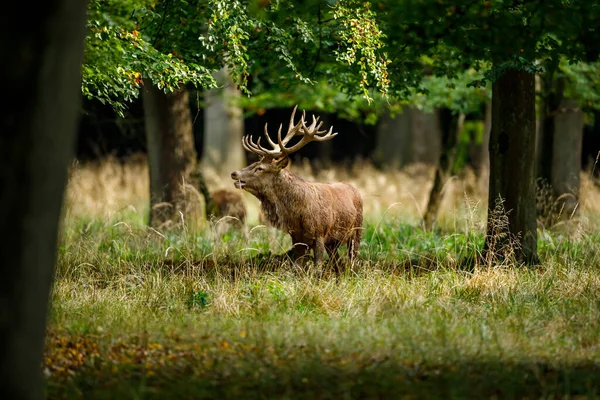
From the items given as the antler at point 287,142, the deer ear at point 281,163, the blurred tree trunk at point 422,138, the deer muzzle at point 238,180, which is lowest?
the deer muzzle at point 238,180

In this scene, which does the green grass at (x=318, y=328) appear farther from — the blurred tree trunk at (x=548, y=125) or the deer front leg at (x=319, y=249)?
the blurred tree trunk at (x=548, y=125)

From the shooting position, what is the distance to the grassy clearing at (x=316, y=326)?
19.4 ft

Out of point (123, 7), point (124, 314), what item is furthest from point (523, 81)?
point (124, 314)

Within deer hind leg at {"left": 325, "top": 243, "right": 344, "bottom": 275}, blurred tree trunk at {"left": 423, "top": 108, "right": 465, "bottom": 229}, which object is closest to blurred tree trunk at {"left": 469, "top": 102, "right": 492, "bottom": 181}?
blurred tree trunk at {"left": 423, "top": 108, "right": 465, "bottom": 229}

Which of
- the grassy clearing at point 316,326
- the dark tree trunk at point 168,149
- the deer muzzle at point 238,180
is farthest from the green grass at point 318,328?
the dark tree trunk at point 168,149

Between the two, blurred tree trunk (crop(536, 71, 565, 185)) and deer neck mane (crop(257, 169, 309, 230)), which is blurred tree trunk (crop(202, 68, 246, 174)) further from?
deer neck mane (crop(257, 169, 309, 230))

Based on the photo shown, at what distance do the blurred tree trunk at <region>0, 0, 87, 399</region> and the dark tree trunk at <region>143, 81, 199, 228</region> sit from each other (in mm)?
8044

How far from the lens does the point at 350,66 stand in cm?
1055

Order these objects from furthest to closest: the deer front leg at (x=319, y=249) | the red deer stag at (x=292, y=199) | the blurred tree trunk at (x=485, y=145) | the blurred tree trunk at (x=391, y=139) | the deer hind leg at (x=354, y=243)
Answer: the blurred tree trunk at (x=391, y=139) < the blurred tree trunk at (x=485, y=145) < the deer hind leg at (x=354, y=243) < the red deer stag at (x=292, y=199) < the deer front leg at (x=319, y=249)

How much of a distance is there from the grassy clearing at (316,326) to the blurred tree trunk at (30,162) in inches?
40.9

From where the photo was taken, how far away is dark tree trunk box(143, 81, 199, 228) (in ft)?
42.5

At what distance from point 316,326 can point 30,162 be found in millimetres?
3290

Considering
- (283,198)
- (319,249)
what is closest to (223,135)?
(283,198)

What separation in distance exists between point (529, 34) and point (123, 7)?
4110 millimetres
